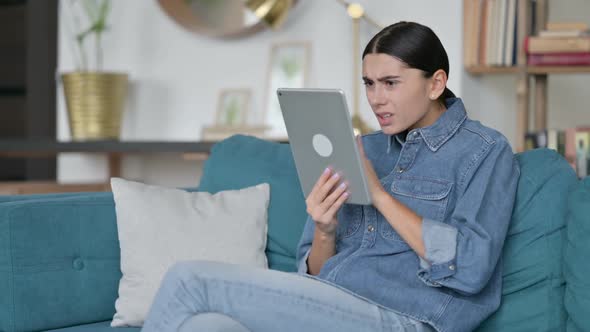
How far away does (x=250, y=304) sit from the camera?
1736 mm

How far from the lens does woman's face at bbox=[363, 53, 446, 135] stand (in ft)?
6.48

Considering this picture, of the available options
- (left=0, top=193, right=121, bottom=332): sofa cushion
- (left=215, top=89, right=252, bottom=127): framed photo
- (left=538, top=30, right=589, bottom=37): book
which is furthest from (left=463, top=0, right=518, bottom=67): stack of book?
(left=0, top=193, right=121, bottom=332): sofa cushion

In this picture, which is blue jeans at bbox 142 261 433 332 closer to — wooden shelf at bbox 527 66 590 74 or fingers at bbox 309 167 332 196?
fingers at bbox 309 167 332 196

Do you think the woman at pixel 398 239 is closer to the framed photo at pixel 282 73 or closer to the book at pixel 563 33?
the book at pixel 563 33

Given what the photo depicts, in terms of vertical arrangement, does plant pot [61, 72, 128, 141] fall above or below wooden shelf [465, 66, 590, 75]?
below

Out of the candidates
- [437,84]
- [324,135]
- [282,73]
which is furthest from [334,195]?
[282,73]

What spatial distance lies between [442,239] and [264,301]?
0.37m

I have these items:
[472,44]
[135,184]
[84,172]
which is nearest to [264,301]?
[135,184]

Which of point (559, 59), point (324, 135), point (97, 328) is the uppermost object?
point (559, 59)

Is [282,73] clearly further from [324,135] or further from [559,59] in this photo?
[324,135]

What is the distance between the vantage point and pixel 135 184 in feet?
7.73

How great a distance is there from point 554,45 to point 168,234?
185 centimetres

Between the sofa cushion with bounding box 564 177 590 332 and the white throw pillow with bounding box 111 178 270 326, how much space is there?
0.77 meters

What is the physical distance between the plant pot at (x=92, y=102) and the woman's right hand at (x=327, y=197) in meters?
2.27
